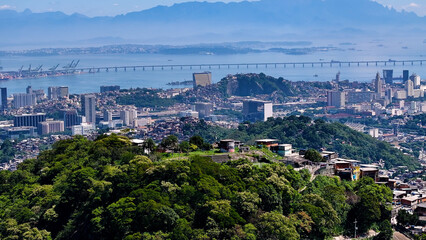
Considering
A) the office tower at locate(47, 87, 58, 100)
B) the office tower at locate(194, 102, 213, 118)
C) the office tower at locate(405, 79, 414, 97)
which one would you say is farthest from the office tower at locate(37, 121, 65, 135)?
the office tower at locate(405, 79, 414, 97)

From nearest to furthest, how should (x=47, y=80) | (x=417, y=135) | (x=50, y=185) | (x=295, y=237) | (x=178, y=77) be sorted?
1. (x=295, y=237)
2. (x=50, y=185)
3. (x=417, y=135)
4. (x=47, y=80)
5. (x=178, y=77)

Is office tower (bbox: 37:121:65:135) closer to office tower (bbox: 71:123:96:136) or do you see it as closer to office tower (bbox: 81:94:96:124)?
office tower (bbox: 71:123:96:136)

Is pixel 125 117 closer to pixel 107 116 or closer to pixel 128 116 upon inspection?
pixel 128 116

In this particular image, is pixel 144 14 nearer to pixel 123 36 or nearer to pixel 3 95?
pixel 123 36

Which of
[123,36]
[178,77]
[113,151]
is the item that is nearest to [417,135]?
[113,151]

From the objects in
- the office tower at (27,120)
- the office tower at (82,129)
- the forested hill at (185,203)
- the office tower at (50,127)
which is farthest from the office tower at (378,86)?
the forested hill at (185,203)

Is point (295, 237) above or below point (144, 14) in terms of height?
below
